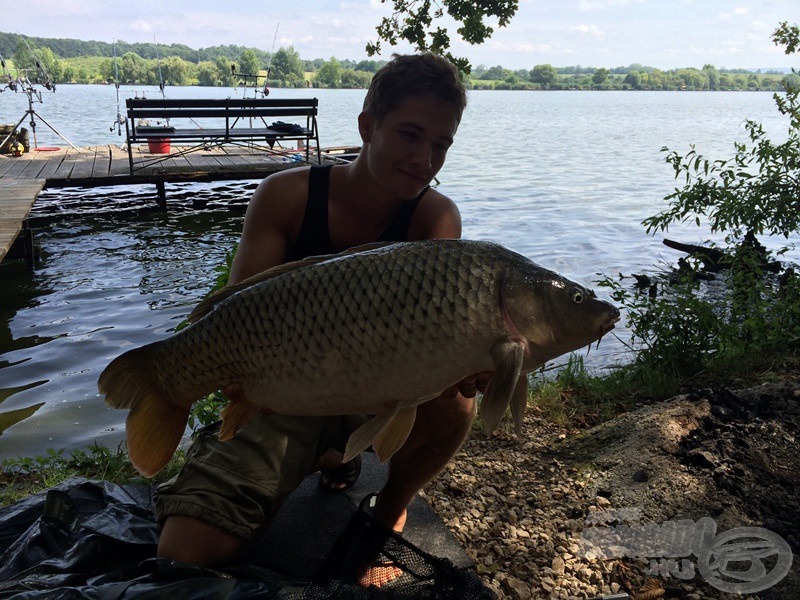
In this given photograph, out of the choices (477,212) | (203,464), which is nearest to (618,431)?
(203,464)

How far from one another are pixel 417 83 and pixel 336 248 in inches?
21.1

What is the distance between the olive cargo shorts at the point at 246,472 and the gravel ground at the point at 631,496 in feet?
2.05

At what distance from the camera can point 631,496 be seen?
222cm

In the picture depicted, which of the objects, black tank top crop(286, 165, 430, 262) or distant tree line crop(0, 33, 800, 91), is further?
distant tree line crop(0, 33, 800, 91)

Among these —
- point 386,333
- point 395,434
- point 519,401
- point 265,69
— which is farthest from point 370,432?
point 265,69

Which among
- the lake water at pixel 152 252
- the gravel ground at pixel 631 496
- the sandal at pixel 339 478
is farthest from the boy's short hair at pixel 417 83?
the lake water at pixel 152 252

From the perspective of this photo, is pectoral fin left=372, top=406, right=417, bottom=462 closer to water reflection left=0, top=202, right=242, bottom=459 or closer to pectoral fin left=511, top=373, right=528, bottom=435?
pectoral fin left=511, top=373, right=528, bottom=435

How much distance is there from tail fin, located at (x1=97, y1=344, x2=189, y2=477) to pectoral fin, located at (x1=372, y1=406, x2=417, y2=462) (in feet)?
1.65

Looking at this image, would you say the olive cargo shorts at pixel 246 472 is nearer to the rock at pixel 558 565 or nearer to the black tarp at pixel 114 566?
the black tarp at pixel 114 566

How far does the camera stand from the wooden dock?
8.41 meters

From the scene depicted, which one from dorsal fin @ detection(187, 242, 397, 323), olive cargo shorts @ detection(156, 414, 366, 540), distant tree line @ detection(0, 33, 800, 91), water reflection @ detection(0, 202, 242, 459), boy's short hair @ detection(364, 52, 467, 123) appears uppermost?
distant tree line @ detection(0, 33, 800, 91)

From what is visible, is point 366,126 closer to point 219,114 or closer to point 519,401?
point 519,401

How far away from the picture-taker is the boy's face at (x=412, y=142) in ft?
6.38

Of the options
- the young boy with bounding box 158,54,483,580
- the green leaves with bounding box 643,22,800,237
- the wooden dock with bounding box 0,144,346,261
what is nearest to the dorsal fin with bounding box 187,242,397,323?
the young boy with bounding box 158,54,483,580
